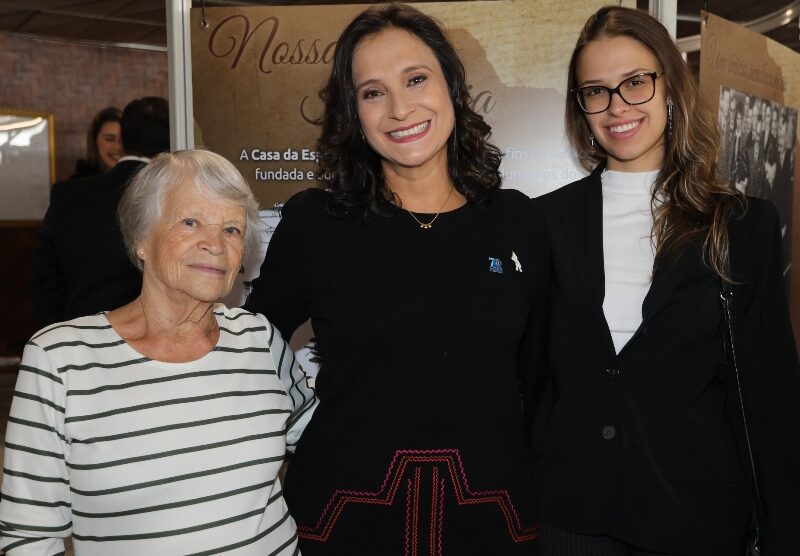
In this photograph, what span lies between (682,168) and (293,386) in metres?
1.04

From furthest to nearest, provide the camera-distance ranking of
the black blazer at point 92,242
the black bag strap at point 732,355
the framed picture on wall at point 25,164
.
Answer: the framed picture on wall at point 25,164 < the black blazer at point 92,242 < the black bag strap at point 732,355

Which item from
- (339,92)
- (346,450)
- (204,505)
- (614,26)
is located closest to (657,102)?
(614,26)

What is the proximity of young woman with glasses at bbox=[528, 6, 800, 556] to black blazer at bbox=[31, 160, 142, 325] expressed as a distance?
210 centimetres

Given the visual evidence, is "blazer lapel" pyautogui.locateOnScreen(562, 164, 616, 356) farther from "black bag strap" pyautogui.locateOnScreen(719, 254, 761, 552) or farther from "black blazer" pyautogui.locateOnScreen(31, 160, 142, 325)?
"black blazer" pyautogui.locateOnScreen(31, 160, 142, 325)

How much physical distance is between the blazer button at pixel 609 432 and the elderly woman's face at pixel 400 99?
2.37ft

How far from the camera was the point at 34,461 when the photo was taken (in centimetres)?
150

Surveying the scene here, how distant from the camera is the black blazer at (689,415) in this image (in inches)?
71.1

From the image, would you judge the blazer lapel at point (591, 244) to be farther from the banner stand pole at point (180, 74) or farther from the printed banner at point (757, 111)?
the banner stand pole at point (180, 74)

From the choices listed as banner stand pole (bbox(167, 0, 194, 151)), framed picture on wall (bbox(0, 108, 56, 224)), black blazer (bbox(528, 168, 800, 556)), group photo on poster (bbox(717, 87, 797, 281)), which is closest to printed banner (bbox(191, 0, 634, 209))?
banner stand pole (bbox(167, 0, 194, 151))

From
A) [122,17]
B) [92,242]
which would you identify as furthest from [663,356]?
[122,17]

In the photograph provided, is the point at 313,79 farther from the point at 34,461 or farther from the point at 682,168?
the point at 34,461

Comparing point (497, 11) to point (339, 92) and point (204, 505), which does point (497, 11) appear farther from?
point (204, 505)

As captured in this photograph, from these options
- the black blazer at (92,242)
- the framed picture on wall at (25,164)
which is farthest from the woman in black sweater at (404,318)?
the framed picture on wall at (25,164)

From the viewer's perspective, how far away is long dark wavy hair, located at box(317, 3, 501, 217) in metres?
1.93
